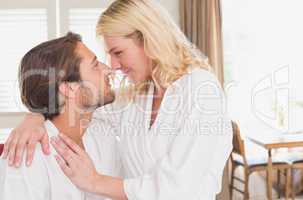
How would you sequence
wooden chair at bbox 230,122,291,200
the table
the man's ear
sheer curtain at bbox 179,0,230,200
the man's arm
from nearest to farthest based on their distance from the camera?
the man's arm < the man's ear < the table < wooden chair at bbox 230,122,291,200 < sheer curtain at bbox 179,0,230,200

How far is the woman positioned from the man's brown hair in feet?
0.23

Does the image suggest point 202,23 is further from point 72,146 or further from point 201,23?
point 72,146

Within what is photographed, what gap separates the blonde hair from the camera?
1.70 m

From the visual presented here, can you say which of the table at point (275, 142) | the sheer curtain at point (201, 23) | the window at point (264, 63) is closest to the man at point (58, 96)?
the table at point (275, 142)

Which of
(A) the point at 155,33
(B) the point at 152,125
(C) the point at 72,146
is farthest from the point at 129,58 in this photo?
(C) the point at 72,146

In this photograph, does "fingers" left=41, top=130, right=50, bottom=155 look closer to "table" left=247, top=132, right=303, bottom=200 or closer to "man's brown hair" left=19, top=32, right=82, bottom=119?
"man's brown hair" left=19, top=32, right=82, bottom=119

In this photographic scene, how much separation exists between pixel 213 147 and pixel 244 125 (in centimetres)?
390

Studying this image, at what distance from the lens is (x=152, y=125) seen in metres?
1.73

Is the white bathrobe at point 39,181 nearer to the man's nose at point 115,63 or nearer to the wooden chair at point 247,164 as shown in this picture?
the man's nose at point 115,63

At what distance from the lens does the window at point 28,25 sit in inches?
185

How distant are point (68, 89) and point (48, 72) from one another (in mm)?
117

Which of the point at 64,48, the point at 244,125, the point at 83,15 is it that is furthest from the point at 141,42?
the point at 244,125

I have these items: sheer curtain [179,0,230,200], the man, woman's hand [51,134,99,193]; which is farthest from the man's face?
sheer curtain [179,0,230,200]

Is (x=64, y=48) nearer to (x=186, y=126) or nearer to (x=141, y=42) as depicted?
(x=141, y=42)
